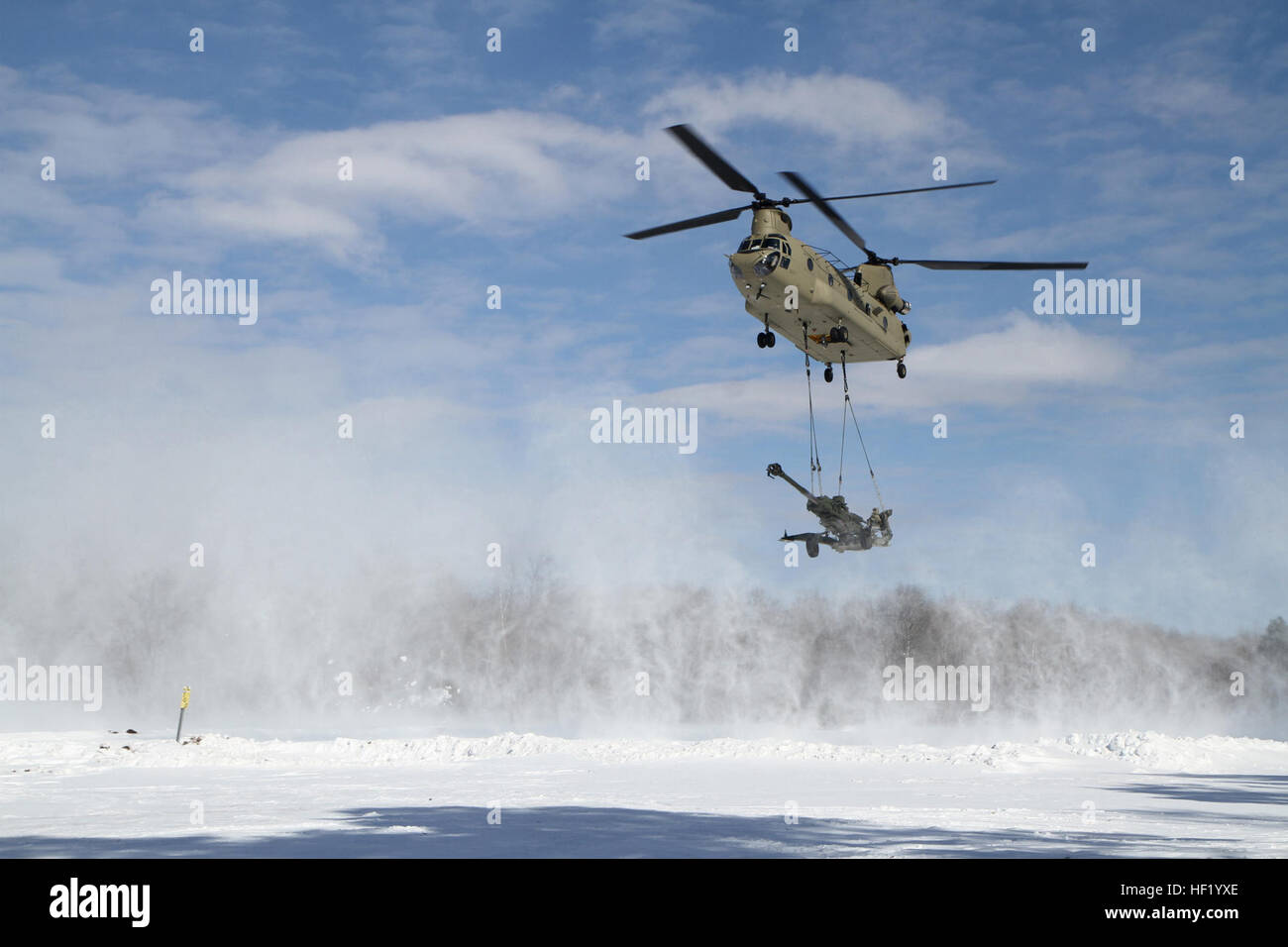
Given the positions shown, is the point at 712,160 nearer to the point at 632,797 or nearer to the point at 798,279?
the point at 798,279

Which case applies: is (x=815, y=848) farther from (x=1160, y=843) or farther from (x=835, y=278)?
(x=835, y=278)

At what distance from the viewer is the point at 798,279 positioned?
78.9 ft

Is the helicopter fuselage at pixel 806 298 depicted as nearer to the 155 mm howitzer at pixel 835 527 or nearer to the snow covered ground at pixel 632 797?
the 155 mm howitzer at pixel 835 527

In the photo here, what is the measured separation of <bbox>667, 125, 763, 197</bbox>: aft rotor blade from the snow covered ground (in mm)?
14185

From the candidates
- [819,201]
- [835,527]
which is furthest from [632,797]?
[819,201]

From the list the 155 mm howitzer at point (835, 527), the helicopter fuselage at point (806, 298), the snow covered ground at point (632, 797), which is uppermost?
the helicopter fuselage at point (806, 298)

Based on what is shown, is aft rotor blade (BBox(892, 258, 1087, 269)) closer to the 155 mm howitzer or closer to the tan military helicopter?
the tan military helicopter

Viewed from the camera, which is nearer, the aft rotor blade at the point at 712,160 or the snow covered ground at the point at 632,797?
the snow covered ground at the point at 632,797

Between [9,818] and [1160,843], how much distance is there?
20.8m

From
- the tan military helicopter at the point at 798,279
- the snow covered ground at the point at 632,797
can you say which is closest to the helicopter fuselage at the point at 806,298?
the tan military helicopter at the point at 798,279

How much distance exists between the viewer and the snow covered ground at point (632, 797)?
1670 centimetres

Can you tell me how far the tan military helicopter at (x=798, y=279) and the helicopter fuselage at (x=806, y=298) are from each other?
2 centimetres

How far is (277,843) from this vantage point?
16250 mm
